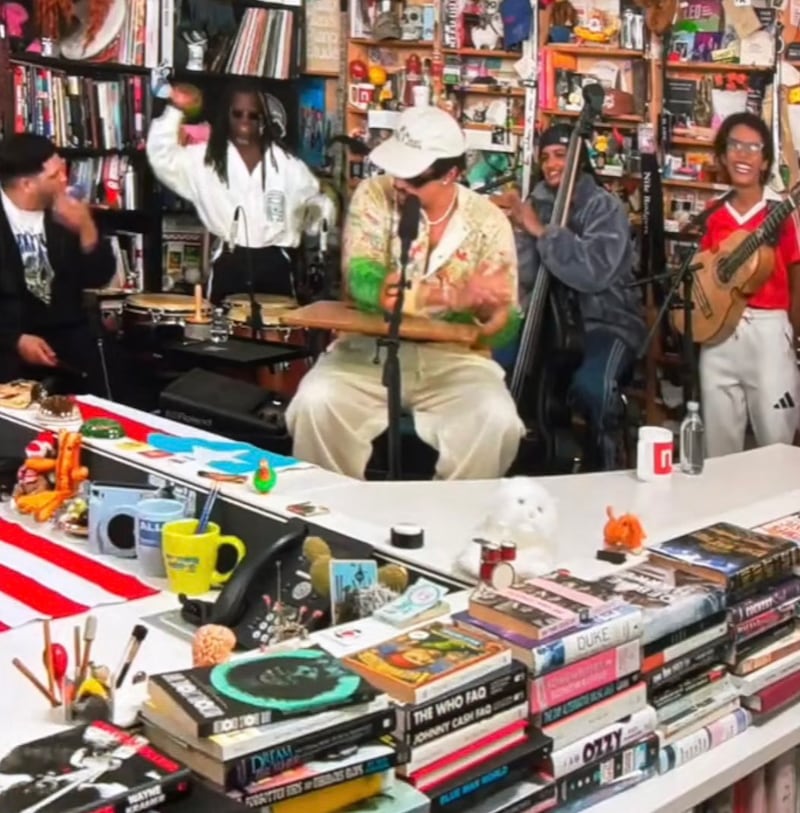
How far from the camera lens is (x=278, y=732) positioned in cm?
126

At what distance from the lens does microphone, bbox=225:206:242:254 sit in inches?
219

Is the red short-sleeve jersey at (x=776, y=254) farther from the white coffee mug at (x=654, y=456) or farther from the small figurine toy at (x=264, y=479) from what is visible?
the small figurine toy at (x=264, y=479)

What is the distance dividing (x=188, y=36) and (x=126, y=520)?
3.90 meters

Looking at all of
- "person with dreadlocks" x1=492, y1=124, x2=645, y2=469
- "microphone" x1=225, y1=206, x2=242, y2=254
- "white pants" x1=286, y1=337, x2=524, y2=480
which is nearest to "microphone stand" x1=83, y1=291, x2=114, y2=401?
"microphone" x1=225, y1=206, x2=242, y2=254

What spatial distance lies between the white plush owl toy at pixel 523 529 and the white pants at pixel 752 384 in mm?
2606

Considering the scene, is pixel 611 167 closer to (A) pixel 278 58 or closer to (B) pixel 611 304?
(B) pixel 611 304

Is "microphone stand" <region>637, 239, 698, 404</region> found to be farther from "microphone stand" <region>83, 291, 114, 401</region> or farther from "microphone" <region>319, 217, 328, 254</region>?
"microphone stand" <region>83, 291, 114, 401</region>

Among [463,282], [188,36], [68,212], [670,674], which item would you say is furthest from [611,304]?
[670,674]

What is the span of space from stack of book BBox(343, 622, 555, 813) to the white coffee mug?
42.9 inches

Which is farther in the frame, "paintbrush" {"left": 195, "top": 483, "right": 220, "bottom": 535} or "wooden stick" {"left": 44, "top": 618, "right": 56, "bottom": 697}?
"paintbrush" {"left": 195, "top": 483, "right": 220, "bottom": 535}

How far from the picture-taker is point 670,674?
5.46ft

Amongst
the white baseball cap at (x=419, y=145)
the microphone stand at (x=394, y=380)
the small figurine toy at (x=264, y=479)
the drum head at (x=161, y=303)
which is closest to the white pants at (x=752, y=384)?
the white baseball cap at (x=419, y=145)

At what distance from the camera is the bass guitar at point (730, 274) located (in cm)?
434

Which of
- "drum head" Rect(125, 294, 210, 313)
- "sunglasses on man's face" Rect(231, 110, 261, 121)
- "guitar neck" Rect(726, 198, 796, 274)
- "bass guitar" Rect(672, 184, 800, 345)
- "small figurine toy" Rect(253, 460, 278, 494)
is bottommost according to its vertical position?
"small figurine toy" Rect(253, 460, 278, 494)
